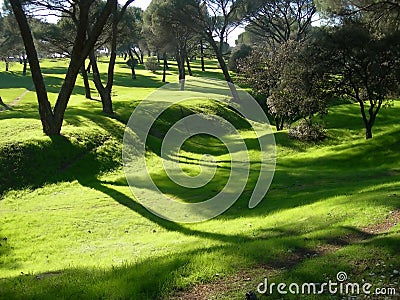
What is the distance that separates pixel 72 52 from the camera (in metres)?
22.0

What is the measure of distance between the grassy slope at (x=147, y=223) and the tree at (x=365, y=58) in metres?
3.70

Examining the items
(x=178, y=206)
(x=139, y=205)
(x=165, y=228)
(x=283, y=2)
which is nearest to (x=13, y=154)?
(x=139, y=205)

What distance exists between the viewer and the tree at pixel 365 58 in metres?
25.9

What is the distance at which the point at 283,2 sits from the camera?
61.5m

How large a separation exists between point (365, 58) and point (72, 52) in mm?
17829

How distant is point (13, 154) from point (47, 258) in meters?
11.3

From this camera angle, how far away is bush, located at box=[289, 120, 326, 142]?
105 feet

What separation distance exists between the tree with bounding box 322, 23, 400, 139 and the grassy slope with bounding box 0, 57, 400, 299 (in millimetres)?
3699

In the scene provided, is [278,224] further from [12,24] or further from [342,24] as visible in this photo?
[12,24]

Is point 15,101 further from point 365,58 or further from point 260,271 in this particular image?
point 260,271

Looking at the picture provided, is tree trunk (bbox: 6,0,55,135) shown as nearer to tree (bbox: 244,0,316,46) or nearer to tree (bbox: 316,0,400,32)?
tree (bbox: 316,0,400,32)

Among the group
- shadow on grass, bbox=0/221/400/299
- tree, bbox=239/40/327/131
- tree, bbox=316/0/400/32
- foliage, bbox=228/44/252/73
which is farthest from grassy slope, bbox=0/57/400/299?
foliage, bbox=228/44/252/73

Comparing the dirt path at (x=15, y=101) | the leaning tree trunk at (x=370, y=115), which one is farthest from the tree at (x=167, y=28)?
the leaning tree trunk at (x=370, y=115)

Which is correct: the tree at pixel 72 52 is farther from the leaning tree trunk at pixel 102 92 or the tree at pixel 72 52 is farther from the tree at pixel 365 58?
the tree at pixel 365 58
